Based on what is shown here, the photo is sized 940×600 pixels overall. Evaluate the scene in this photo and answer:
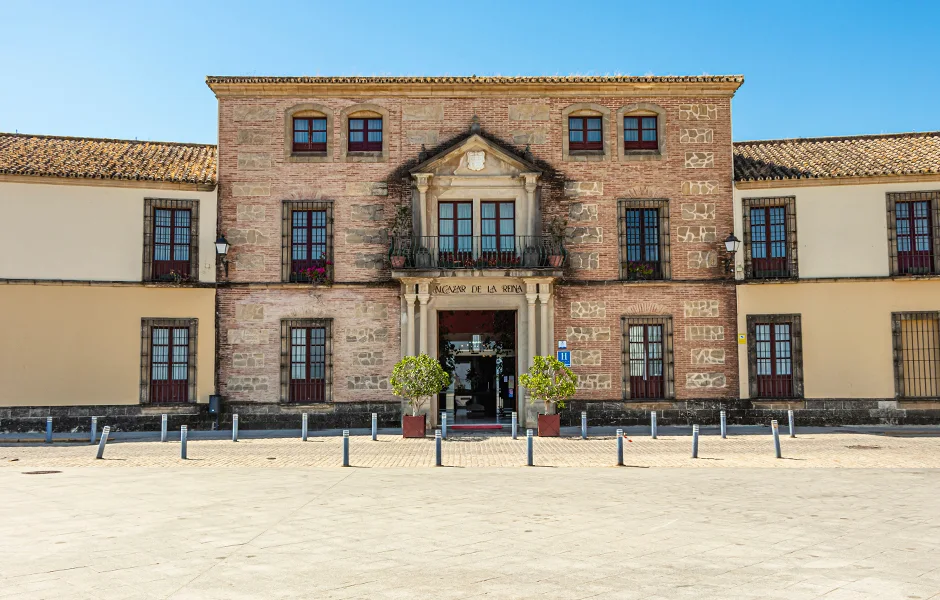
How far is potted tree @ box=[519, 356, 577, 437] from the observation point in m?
22.5

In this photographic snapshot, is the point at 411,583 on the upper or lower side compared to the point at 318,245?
lower

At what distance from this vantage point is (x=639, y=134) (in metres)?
25.9

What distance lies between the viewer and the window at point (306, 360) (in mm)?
24938

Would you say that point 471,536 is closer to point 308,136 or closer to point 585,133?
point 585,133

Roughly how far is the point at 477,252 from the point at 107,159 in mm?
12019

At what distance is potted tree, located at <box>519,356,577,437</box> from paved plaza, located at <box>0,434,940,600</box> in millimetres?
4269

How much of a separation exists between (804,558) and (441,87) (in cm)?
Answer: 1978

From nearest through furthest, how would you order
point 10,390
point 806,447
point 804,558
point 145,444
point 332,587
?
→ point 332,587, point 804,558, point 806,447, point 145,444, point 10,390

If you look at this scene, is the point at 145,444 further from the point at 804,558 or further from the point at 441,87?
the point at 804,558

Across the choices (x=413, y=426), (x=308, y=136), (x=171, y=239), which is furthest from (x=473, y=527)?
(x=308, y=136)

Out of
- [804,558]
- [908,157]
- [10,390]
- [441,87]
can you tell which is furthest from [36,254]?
[908,157]

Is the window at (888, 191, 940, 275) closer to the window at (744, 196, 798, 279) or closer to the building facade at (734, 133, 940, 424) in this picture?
the building facade at (734, 133, 940, 424)

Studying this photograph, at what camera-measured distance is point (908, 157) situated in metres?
26.0

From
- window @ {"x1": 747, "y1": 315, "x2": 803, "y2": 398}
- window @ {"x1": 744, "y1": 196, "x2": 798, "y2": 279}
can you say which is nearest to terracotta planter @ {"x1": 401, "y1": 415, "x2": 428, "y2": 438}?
window @ {"x1": 747, "y1": 315, "x2": 803, "y2": 398}
